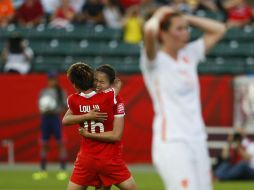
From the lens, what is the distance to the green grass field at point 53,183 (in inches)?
699

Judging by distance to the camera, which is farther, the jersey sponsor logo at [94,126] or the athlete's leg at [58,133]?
the athlete's leg at [58,133]

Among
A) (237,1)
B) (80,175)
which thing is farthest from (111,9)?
(80,175)

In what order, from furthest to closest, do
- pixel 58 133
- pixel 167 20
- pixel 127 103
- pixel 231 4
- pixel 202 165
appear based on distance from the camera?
pixel 231 4 < pixel 127 103 < pixel 58 133 < pixel 202 165 < pixel 167 20

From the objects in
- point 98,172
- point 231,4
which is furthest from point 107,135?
point 231,4

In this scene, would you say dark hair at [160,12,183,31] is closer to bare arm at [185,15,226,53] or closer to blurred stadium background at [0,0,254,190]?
bare arm at [185,15,226,53]

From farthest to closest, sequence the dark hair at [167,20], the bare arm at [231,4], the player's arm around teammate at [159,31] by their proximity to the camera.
A: the bare arm at [231,4], the dark hair at [167,20], the player's arm around teammate at [159,31]

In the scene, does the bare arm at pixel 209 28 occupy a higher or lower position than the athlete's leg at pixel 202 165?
higher

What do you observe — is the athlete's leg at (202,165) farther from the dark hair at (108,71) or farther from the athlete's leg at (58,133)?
the athlete's leg at (58,133)

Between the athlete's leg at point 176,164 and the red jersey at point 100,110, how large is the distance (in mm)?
2519

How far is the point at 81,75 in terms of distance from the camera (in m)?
10.7

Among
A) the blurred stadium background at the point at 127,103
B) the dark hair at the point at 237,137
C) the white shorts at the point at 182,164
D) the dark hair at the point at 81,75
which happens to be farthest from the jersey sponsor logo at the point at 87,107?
the blurred stadium background at the point at 127,103

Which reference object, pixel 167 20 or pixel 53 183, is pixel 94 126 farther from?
pixel 53 183

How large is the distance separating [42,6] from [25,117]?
365 centimetres

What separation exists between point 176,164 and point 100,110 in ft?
8.75
